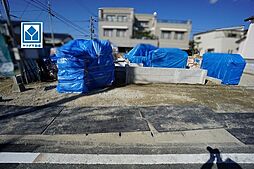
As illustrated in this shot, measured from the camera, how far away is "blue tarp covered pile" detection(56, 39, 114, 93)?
5715 mm

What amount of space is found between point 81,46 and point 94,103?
2.83m

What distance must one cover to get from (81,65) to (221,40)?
111ft

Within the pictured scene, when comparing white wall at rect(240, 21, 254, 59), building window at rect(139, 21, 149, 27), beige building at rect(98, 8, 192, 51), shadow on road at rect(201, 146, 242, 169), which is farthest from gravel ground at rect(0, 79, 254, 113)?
building window at rect(139, 21, 149, 27)

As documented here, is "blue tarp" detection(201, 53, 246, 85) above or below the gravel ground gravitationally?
above

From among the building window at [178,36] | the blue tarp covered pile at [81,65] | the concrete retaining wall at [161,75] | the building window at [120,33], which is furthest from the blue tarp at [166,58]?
the building window at [178,36]

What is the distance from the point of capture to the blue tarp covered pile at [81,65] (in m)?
5.71

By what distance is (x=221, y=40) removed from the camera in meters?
30.5

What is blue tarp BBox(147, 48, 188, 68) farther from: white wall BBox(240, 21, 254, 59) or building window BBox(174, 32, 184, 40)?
building window BBox(174, 32, 184, 40)

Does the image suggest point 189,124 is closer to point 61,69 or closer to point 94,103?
point 94,103

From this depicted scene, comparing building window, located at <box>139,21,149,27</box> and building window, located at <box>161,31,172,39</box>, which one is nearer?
building window, located at <box>161,31,172,39</box>

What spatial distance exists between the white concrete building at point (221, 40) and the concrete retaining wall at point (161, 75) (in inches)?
1111

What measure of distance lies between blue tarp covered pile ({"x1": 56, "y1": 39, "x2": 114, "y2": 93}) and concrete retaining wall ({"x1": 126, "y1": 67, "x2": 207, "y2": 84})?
166 centimetres

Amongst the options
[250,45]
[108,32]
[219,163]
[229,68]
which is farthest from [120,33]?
[219,163]

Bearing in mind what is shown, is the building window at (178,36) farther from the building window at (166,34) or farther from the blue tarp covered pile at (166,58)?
the blue tarp covered pile at (166,58)
